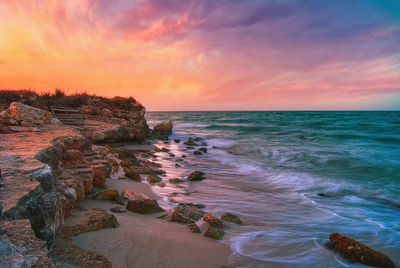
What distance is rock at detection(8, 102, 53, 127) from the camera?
5.43 metres

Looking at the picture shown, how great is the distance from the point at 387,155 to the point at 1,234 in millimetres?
15625

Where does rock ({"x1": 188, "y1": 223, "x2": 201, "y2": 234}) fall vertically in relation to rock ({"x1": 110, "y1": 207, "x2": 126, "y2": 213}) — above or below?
below

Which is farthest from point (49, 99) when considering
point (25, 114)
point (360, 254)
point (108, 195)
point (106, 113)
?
point (360, 254)

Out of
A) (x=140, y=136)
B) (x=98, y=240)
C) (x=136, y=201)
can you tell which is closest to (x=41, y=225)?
(x=98, y=240)

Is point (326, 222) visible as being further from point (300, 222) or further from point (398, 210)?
point (398, 210)

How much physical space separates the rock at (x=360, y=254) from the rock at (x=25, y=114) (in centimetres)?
700

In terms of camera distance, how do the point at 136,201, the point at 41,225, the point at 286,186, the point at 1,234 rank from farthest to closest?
the point at 286,186 → the point at 136,201 → the point at 41,225 → the point at 1,234

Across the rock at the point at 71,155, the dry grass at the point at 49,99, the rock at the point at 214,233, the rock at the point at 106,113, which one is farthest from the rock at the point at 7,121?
the rock at the point at 106,113

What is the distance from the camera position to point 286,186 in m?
6.91

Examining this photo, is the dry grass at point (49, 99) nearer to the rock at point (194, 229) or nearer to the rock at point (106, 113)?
the rock at point (106, 113)

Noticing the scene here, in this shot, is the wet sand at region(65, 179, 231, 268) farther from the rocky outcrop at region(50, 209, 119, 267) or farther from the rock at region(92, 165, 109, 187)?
the rock at region(92, 165, 109, 187)

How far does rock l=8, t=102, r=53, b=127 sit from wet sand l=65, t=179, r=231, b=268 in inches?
140

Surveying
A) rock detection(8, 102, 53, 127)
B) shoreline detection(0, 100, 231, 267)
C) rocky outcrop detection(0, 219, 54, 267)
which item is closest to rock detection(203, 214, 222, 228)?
shoreline detection(0, 100, 231, 267)

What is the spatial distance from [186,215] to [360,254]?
102 inches
